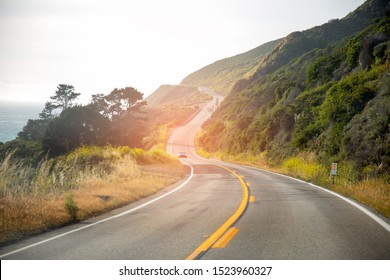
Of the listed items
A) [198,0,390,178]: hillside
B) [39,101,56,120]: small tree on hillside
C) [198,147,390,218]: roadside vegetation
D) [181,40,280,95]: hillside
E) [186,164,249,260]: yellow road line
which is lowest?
[198,147,390,218]: roadside vegetation

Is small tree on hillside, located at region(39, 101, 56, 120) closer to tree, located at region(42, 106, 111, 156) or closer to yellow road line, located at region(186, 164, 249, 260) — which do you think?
tree, located at region(42, 106, 111, 156)

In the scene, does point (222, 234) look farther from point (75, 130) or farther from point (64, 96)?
point (64, 96)

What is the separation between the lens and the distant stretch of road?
4.73 m

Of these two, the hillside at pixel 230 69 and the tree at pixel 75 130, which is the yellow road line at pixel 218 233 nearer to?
the tree at pixel 75 130

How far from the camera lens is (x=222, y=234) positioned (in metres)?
5.75

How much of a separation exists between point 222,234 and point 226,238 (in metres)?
0.28

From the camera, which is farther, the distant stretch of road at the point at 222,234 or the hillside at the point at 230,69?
the hillside at the point at 230,69

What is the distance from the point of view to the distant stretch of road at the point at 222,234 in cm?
473

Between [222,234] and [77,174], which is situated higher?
[77,174]

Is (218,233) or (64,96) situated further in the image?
(64,96)

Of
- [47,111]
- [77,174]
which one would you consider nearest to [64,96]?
[47,111]

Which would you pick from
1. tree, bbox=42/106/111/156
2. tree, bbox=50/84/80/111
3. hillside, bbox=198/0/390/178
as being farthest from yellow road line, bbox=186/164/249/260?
tree, bbox=50/84/80/111

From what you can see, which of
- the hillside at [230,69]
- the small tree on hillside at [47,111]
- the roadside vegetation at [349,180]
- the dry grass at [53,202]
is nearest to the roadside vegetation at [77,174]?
the dry grass at [53,202]
